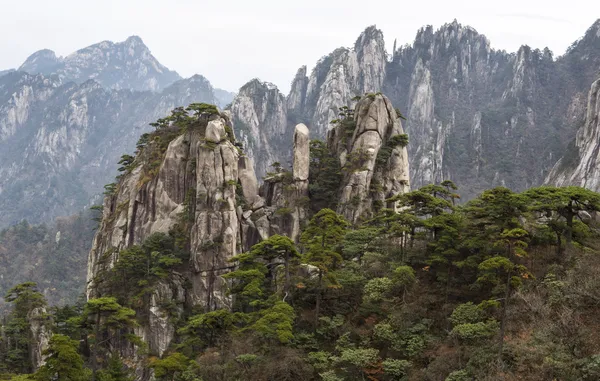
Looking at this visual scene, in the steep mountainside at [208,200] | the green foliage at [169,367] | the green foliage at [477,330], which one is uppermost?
the steep mountainside at [208,200]

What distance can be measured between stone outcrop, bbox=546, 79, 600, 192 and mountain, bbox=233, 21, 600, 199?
35175 mm

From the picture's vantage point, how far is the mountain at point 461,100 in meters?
146

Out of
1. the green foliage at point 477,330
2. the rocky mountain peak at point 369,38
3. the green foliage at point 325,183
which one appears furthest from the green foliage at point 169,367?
the rocky mountain peak at point 369,38

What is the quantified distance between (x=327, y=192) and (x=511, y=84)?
140645 mm

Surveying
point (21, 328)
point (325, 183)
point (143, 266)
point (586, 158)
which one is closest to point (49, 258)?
point (143, 266)

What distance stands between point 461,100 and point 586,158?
311ft

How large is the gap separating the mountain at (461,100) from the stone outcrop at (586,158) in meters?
35.2

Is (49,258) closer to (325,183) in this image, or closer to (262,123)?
(262,123)

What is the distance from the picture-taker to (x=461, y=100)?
7003 inches

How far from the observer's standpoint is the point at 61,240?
14462 centimetres

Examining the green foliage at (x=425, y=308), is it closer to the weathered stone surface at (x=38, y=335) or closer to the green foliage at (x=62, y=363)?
the green foliage at (x=62, y=363)

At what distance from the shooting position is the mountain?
145875 mm

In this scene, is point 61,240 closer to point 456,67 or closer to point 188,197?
point 188,197

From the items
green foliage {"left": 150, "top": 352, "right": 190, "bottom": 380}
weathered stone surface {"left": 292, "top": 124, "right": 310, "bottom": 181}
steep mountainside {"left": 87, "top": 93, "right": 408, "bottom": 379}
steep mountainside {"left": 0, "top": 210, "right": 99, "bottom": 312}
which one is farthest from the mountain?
green foliage {"left": 150, "top": 352, "right": 190, "bottom": 380}
